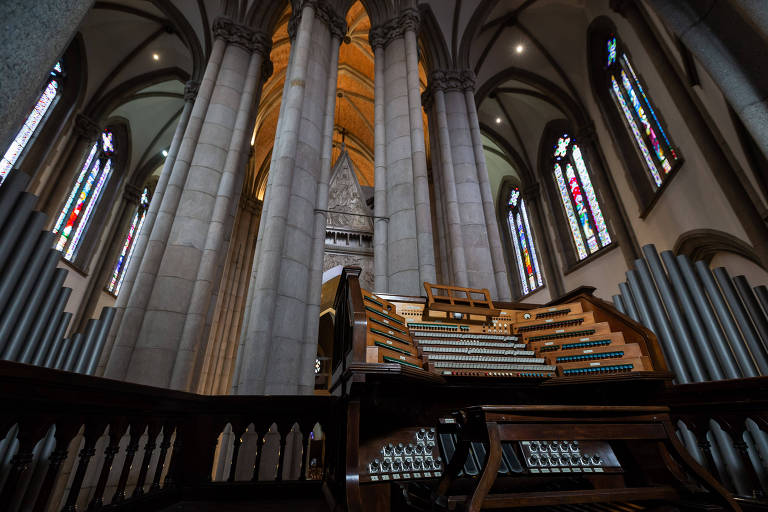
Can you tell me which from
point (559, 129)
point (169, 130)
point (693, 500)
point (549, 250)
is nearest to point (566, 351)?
point (693, 500)

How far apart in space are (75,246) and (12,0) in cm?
1291

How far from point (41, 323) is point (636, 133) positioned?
1241cm

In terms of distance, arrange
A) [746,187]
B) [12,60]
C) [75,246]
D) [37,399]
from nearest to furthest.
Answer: [12,60], [37,399], [746,187], [75,246]

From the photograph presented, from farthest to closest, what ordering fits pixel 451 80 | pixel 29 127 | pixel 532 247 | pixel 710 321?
pixel 532 247 < pixel 29 127 < pixel 451 80 < pixel 710 321

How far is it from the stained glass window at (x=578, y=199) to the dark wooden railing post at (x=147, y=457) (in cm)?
1199

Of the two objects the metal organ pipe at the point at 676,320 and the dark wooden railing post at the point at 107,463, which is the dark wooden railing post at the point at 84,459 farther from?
the metal organ pipe at the point at 676,320

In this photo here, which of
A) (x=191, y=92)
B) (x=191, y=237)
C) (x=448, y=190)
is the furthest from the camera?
(x=191, y=92)

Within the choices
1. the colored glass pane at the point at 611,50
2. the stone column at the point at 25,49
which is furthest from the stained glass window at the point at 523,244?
the stone column at the point at 25,49

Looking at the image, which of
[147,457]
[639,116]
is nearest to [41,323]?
[147,457]

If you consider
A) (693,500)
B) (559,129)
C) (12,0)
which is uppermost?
(559,129)

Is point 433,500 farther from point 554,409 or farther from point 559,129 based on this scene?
point 559,129

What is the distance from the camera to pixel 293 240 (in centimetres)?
496

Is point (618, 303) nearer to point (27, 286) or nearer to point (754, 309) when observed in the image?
point (754, 309)

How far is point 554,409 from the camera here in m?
1.54
